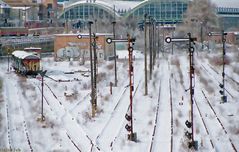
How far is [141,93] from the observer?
26.7 metres

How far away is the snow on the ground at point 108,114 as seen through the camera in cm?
1548

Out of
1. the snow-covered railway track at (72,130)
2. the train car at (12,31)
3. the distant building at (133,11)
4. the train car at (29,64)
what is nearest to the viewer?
the snow-covered railway track at (72,130)

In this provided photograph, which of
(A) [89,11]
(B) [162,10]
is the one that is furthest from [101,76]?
(A) [89,11]

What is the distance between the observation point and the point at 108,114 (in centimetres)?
2052

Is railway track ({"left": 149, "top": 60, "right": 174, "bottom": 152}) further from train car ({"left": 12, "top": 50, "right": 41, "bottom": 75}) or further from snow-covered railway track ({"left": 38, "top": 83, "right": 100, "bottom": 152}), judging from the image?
train car ({"left": 12, "top": 50, "right": 41, "bottom": 75})

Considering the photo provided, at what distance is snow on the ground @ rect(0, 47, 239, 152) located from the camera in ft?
50.8

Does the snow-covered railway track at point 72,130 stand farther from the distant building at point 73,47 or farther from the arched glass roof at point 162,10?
the arched glass roof at point 162,10

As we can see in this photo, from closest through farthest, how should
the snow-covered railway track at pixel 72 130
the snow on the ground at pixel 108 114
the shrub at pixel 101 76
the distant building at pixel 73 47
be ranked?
the snow-covered railway track at pixel 72 130
the snow on the ground at pixel 108 114
the shrub at pixel 101 76
the distant building at pixel 73 47

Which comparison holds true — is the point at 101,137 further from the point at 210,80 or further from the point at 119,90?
the point at 210,80

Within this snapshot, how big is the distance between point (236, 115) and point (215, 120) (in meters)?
1.49

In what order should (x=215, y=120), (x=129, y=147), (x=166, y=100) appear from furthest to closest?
(x=166, y=100) → (x=215, y=120) → (x=129, y=147)

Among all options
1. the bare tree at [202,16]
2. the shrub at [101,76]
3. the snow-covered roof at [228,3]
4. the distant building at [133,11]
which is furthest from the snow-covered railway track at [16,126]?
the snow-covered roof at [228,3]

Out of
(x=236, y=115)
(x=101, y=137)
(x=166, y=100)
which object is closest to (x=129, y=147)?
(x=101, y=137)

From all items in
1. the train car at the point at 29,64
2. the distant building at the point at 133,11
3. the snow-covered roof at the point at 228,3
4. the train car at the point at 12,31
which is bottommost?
the train car at the point at 29,64
